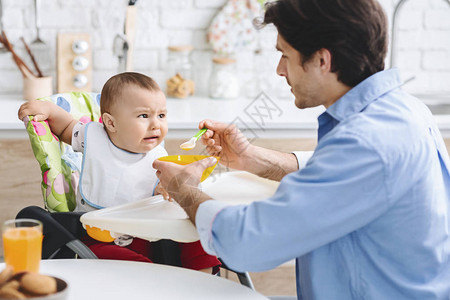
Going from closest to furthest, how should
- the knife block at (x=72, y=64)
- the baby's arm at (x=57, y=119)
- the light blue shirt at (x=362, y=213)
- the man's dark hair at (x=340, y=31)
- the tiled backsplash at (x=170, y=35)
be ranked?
the light blue shirt at (x=362, y=213), the man's dark hair at (x=340, y=31), the baby's arm at (x=57, y=119), the knife block at (x=72, y=64), the tiled backsplash at (x=170, y=35)

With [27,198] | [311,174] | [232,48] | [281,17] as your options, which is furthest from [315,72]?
[232,48]

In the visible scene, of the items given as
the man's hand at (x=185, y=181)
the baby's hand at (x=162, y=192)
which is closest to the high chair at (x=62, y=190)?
the baby's hand at (x=162, y=192)

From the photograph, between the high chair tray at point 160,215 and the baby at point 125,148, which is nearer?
the high chair tray at point 160,215

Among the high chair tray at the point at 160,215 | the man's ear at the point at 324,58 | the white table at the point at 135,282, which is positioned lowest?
the white table at the point at 135,282

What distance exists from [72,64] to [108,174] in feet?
4.58

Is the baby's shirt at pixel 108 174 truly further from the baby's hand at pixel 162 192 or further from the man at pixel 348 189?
the man at pixel 348 189

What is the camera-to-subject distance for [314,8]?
134cm

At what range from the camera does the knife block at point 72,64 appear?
3023 millimetres

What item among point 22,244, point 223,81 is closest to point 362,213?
point 22,244

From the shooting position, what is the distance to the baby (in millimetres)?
1769

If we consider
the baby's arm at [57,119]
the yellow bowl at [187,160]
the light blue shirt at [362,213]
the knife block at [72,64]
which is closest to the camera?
the light blue shirt at [362,213]

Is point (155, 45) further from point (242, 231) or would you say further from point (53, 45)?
point (242, 231)

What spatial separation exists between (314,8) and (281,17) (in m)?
0.09

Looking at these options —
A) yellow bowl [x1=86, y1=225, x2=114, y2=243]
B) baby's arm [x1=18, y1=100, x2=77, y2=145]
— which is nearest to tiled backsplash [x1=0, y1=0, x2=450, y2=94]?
baby's arm [x1=18, y1=100, x2=77, y2=145]
